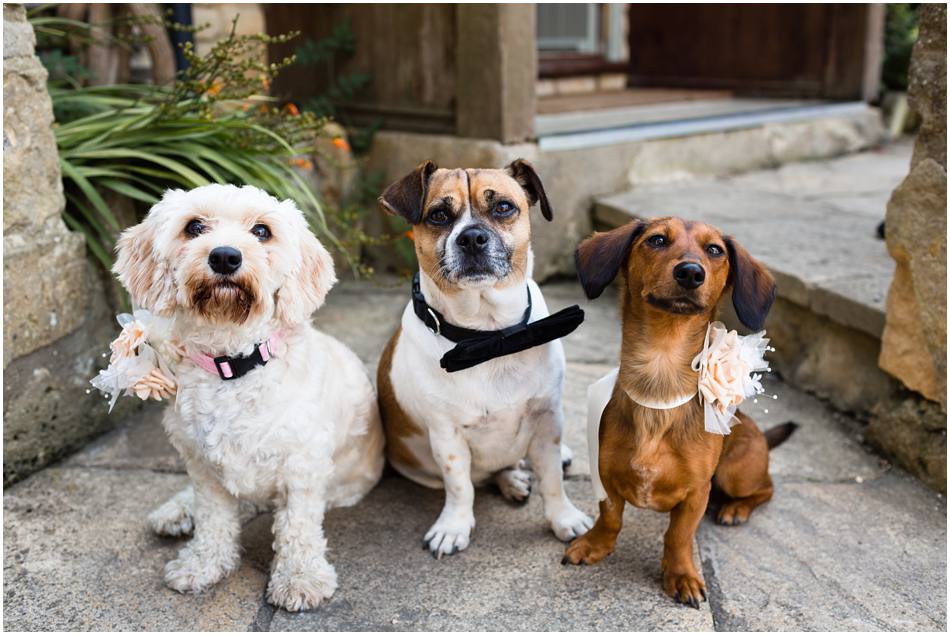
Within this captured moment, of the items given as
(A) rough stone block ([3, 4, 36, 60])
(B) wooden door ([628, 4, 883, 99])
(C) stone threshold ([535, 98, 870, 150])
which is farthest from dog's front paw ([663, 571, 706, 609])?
(B) wooden door ([628, 4, 883, 99])

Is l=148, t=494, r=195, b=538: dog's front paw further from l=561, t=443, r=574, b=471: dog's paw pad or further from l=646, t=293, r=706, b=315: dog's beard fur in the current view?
l=646, t=293, r=706, b=315: dog's beard fur

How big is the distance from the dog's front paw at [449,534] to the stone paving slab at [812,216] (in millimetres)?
1934

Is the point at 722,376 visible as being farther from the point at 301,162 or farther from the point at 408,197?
the point at 301,162

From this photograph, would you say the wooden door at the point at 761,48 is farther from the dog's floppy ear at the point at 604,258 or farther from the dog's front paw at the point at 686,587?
the dog's front paw at the point at 686,587

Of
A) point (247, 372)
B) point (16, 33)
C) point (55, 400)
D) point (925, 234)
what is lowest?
point (55, 400)

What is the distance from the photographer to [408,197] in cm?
257

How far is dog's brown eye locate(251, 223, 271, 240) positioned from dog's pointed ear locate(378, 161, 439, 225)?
0.45 metres

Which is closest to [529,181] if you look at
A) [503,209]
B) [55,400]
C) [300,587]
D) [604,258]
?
[503,209]

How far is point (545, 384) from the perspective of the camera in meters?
2.65

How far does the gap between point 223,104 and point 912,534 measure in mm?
4154

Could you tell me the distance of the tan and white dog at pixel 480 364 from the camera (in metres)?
2.51

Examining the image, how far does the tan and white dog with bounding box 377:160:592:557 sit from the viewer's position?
2506 millimetres

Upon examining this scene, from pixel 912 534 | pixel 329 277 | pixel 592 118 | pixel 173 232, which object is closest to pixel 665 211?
pixel 592 118

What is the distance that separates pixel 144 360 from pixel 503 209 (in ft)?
3.94
